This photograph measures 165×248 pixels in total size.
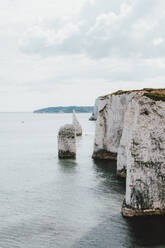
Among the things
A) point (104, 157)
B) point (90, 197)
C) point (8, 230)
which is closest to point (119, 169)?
point (90, 197)

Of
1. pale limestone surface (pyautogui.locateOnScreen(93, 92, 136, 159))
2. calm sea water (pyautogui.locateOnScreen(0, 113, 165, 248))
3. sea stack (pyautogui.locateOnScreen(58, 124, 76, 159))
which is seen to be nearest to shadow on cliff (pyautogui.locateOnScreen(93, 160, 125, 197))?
calm sea water (pyautogui.locateOnScreen(0, 113, 165, 248))

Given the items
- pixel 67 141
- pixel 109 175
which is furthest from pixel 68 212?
pixel 67 141

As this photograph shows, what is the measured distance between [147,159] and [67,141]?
1893cm

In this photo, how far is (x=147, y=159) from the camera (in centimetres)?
1727

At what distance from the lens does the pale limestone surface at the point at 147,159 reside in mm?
17172

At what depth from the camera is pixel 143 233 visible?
1603 cm

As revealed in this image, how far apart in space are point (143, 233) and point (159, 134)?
4816 millimetres

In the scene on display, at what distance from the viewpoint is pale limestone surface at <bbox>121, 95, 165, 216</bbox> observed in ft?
56.3

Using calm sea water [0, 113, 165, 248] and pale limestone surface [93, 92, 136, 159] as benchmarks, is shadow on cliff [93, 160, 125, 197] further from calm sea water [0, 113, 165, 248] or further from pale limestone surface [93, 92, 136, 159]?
pale limestone surface [93, 92, 136, 159]

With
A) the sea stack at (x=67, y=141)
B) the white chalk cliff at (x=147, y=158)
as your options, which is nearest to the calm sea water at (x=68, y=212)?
the white chalk cliff at (x=147, y=158)

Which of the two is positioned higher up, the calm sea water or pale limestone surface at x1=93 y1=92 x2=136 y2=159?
pale limestone surface at x1=93 y1=92 x2=136 y2=159

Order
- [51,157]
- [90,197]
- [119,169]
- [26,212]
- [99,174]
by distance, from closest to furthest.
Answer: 1. [26,212]
2. [90,197]
3. [119,169]
4. [99,174]
5. [51,157]

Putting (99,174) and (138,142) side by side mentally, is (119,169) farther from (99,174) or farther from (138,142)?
(138,142)

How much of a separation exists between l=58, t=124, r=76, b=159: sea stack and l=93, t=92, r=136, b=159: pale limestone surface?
2591mm
